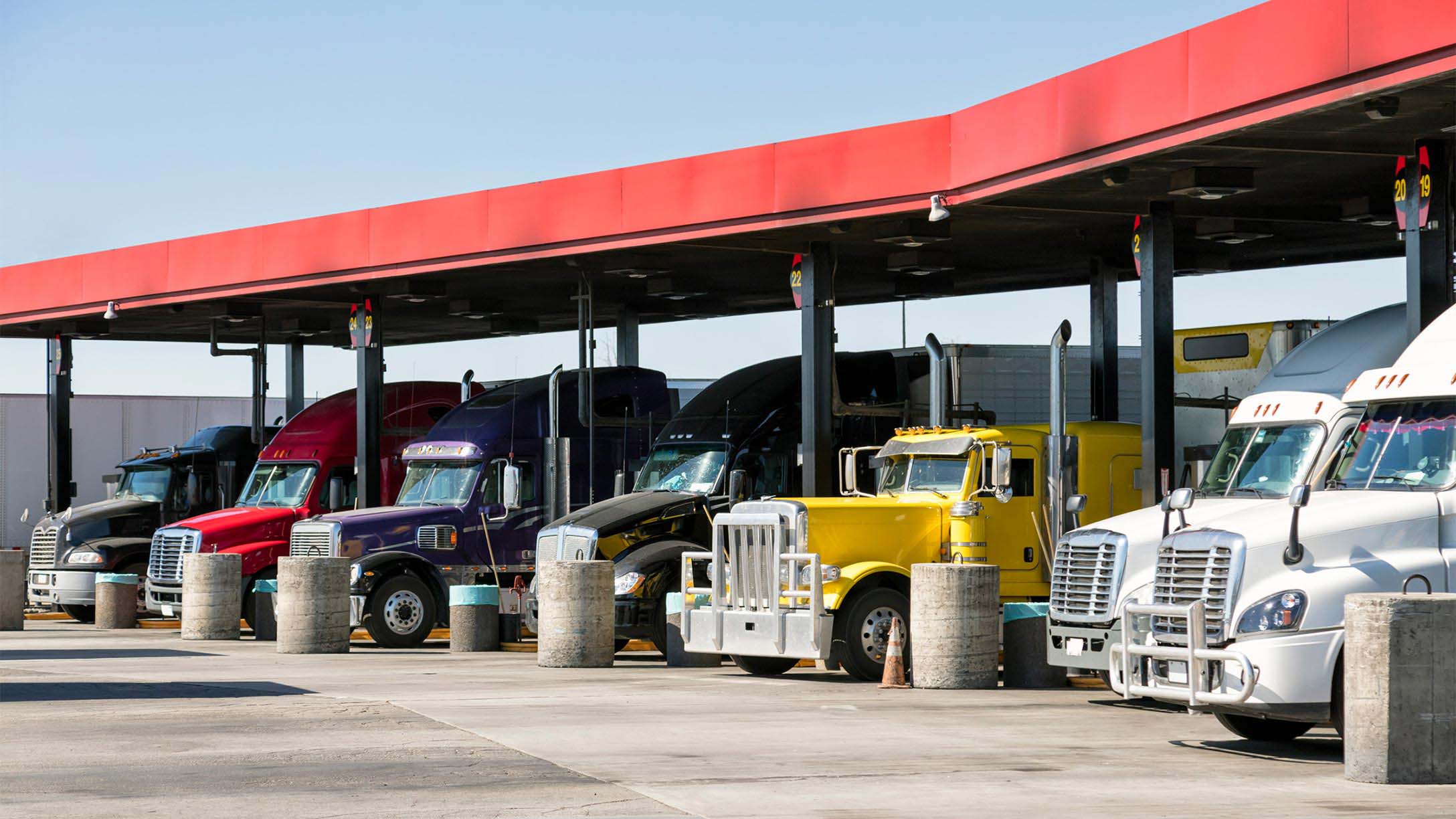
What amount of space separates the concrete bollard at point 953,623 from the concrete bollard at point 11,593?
664 inches

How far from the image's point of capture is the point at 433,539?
2548cm

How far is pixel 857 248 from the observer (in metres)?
26.6

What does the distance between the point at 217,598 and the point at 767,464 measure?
8.01 meters

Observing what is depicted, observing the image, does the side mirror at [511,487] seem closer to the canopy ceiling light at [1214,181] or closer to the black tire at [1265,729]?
the canopy ceiling light at [1214,181]

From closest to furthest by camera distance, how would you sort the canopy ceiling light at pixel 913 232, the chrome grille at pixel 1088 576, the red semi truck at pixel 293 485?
the chrome grille at pixel 1088 576 → the canopy ceiling light at pixel 913 232 → the red semi truck at pixel 293 485

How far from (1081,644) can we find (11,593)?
19.4 m

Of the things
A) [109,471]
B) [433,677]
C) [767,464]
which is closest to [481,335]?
[109,471]

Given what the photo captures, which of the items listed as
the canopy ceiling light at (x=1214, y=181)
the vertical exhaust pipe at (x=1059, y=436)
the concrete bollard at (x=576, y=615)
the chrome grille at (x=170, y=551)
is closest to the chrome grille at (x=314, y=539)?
the chrome grille at (x=170, y=551)

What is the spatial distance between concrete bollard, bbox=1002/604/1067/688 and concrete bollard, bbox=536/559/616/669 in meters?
4.68

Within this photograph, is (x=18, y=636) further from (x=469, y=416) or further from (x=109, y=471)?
(x=109, y=471)

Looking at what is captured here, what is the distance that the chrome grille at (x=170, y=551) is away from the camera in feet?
90.2

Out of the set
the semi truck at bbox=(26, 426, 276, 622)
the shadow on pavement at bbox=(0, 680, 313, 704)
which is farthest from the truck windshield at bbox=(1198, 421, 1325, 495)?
the semi truck at bbox=(26, 426, 276, 622)

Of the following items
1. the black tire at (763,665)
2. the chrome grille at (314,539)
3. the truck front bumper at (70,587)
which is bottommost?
the black tire at (763,665)

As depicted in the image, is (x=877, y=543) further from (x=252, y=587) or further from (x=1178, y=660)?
(x=252, y=587)
